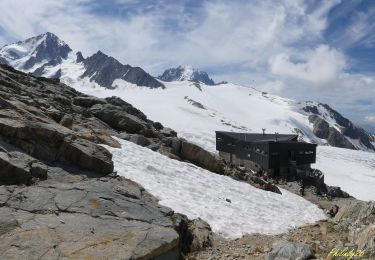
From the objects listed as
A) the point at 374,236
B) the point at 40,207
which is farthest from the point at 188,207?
the point at 374,236

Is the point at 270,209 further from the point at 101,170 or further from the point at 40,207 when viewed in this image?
the point at 40,207

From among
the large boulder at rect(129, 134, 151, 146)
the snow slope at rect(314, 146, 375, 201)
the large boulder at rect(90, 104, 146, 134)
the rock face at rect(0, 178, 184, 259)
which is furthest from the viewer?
the snow slope at rect(314, 146, 375, 201)

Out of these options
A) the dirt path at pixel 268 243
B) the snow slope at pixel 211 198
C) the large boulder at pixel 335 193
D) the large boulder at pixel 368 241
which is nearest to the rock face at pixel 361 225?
the large boulder at pixel 368 241

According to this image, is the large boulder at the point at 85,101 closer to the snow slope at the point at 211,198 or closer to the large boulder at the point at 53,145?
the snow slope at the point at 211,198

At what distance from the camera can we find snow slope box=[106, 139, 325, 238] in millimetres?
18416

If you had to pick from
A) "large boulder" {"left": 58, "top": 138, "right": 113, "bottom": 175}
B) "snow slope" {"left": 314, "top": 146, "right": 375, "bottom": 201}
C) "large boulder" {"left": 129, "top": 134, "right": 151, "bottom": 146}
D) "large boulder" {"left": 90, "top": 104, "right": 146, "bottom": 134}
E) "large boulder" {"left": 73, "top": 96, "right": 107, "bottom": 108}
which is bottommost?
"snow slope" {"left": 314, "top": 146, "right": 375, "bottom": 201}

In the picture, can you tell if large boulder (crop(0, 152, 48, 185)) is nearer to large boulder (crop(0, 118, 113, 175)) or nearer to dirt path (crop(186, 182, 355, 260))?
large boulder (crop(0, 118, 113, 175))

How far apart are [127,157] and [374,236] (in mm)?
15631

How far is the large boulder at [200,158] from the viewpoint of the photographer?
102ft

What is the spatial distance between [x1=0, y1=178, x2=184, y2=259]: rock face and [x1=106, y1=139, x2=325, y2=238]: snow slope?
3488mm

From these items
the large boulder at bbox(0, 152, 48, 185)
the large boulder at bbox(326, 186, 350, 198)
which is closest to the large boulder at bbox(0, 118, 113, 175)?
the large boulder at bbox(0, 152, 48, 185)

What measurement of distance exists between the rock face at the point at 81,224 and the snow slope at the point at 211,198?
3488 millimetres

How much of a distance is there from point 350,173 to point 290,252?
94302 millimetres

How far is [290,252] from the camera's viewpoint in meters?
12.1
